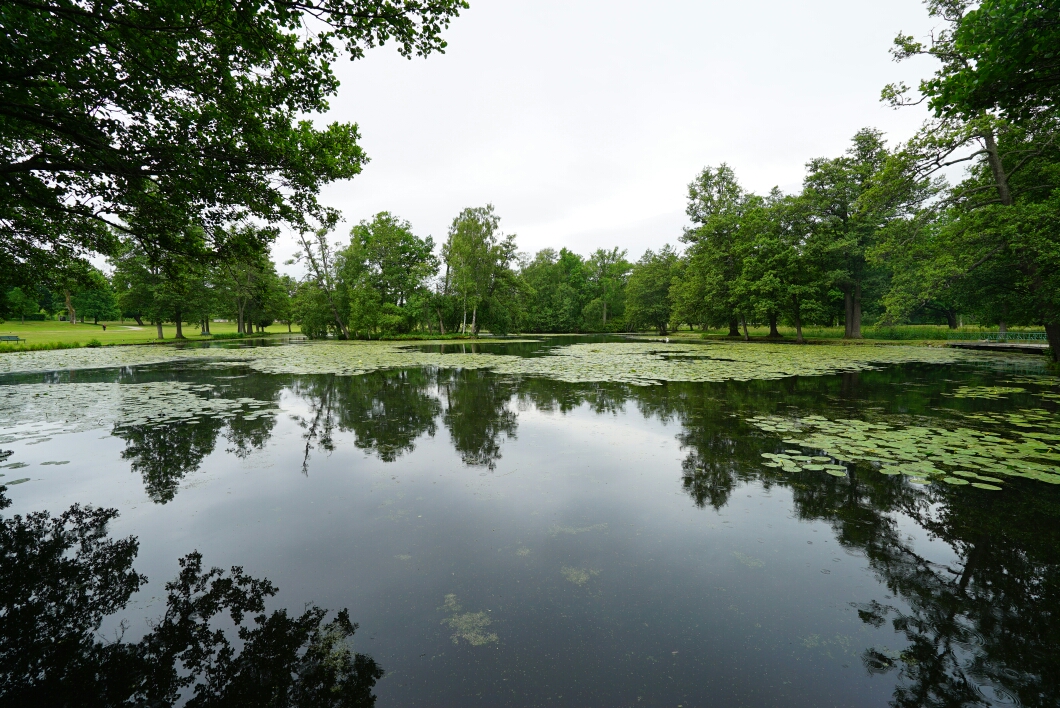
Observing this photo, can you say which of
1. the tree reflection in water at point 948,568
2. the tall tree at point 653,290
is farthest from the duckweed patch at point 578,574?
the tall tree at point 653,290

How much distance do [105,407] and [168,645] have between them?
9.72 meters

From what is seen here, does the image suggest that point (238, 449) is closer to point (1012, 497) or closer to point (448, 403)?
point (448, 403)

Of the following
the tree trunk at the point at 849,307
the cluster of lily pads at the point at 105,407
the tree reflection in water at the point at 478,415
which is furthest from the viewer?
the tree trunk at the point at 849,307

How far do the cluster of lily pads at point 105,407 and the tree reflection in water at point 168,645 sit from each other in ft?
17.6

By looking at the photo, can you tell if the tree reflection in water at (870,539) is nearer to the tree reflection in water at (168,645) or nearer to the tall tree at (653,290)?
the tree reflection in water at (168,645)

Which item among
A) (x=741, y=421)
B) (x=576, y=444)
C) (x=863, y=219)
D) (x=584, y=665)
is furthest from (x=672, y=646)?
(x=863, y=219)

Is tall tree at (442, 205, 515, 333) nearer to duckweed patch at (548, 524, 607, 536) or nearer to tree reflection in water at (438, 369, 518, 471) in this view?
tree reflection in water at (438, 369, 518, 471)

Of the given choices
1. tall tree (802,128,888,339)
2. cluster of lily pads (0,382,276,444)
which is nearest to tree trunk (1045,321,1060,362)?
tall tree (802,128,888,339)

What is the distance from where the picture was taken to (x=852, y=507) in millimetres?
4312

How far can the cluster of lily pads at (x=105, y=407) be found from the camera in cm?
763

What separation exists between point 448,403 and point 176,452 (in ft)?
16.3

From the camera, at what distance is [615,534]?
388cm

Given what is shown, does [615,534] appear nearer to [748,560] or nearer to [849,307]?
[748,560]

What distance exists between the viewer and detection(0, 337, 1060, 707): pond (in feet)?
7.56
